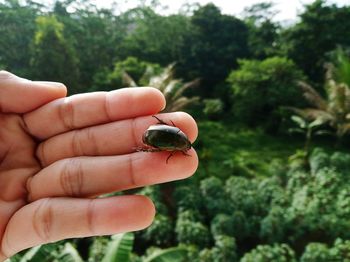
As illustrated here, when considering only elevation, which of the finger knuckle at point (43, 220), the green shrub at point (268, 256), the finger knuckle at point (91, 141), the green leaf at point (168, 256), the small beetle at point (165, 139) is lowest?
the green shrub at point (268, 256)

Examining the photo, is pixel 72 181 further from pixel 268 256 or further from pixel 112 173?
pixel 268 256

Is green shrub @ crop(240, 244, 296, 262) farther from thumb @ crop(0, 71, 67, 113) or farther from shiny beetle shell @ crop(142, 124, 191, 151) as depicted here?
thumb @ crop(0, 71, 67, 113)

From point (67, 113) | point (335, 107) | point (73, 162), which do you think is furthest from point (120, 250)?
point (335, 107)

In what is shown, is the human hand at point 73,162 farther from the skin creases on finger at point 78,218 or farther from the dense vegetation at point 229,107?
the dense vegetation at point 229,107

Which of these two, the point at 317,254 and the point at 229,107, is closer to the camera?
the point at 317,254

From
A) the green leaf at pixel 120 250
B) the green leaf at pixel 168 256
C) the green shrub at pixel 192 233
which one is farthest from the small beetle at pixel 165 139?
the green shrub at pixel 192 233
